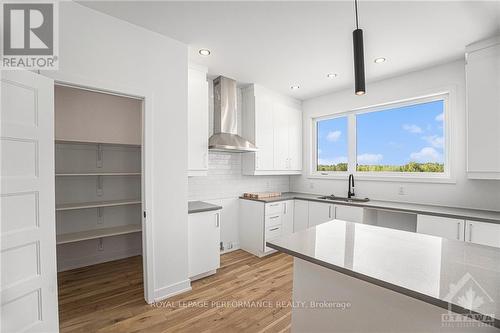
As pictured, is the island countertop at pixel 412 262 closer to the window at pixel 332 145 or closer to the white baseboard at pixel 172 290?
the white baseboard at pixel 172 290

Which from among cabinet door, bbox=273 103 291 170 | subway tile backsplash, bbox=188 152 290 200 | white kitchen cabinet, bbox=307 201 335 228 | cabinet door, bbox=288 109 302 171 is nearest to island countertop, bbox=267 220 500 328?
white kitchen cabinet, bbox=307 201 335 228

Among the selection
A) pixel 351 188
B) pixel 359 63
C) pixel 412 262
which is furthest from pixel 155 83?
pixel 351 188

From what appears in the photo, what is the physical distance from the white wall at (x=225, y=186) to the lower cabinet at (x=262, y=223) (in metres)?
0.16

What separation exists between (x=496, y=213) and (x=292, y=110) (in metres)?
3.10

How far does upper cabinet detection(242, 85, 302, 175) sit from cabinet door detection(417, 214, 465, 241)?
7.12 feet

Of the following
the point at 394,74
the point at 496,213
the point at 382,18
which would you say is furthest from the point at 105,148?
the point at 496,213

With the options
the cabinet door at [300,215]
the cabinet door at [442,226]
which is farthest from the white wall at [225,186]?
the cabinet door at [442,226]

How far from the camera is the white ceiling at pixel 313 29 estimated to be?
73.6 inches

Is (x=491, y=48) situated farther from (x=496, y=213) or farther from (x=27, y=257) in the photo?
(x=27, y=257)

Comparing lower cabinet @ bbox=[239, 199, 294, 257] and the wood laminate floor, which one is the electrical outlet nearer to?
lower cabinet @ bbox=[239, 199, 294, 257]

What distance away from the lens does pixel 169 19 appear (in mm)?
2051

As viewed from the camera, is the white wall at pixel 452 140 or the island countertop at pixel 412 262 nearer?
the island countertop at pixel 412 262

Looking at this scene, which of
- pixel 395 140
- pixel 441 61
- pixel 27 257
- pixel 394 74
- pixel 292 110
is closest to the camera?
pixel 27 257

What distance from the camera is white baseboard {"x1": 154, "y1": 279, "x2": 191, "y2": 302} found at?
228cm
